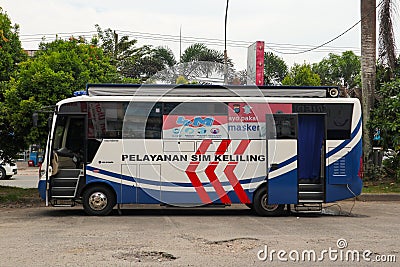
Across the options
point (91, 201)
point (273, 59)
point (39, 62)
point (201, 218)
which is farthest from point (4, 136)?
point (273, 59)

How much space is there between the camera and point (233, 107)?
14320mm

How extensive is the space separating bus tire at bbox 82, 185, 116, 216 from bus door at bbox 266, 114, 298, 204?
3935 mm

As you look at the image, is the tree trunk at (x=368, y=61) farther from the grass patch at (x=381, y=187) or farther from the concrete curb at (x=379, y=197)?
the concrete curb at (x=379, y=197)

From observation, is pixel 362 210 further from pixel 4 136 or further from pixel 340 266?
pixel 4 136

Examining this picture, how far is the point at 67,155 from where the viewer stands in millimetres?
14336

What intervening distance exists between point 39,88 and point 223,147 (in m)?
6.29

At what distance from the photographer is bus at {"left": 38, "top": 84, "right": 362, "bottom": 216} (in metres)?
14.2

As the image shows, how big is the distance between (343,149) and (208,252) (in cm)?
636

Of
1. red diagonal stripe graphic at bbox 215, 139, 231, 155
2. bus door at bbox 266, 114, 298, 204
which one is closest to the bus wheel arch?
bus door at bbox 266, 114, 298, 204

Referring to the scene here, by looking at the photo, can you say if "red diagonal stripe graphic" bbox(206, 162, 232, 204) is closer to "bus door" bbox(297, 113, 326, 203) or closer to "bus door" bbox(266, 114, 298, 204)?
"bus door" bbox(266, 114, 298, 204)

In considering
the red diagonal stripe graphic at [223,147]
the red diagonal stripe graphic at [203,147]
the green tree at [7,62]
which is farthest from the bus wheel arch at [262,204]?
the green tree at [7,62]

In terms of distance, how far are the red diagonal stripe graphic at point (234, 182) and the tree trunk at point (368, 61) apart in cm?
748

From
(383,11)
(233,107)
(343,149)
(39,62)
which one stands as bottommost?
(343,149)

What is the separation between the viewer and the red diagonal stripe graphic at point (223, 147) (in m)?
14.4
